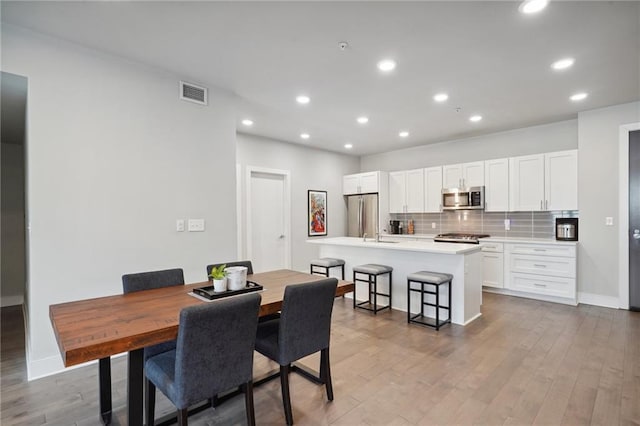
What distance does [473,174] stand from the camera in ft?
18.3

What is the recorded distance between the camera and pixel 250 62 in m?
3.02

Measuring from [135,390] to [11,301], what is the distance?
4878 millimetres

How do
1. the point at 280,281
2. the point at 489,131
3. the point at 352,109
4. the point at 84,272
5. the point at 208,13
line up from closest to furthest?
the point at 208,13 < the point at 280,281 < the point at 84,272 < the point at 352,109 < the point at 489,131

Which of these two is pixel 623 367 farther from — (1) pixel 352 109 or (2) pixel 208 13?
(2) pixel 208 13

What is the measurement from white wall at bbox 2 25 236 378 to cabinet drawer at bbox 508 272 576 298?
14.4 ft

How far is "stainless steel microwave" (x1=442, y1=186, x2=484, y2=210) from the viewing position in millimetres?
5441

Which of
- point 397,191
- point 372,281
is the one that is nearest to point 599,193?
point 397,191

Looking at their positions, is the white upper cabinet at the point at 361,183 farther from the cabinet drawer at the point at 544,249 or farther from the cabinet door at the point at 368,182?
the cabinet drawer at the point at 544,249

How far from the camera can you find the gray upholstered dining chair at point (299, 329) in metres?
1.93

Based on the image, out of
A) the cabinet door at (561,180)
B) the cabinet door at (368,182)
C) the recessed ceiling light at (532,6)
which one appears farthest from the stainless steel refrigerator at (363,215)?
the recessed ceiling light at (532,6)

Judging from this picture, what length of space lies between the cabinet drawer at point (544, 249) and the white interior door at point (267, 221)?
12.7 feet

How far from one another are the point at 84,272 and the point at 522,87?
484cm

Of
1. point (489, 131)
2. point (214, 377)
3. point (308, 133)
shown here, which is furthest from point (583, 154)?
point (214, 377)

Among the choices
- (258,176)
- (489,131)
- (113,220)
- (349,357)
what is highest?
(489,131)
